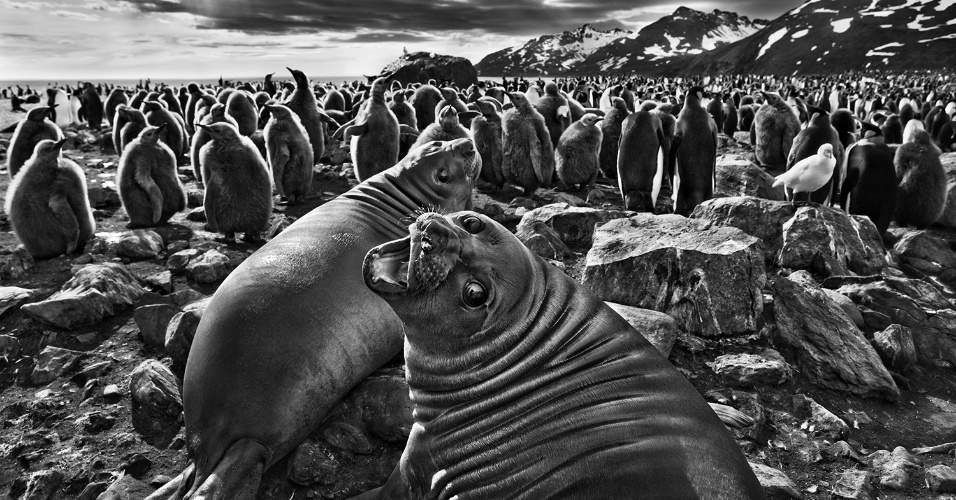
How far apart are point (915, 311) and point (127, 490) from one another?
5.34 meters

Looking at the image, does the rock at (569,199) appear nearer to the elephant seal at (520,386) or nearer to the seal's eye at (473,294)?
the elephant seal at (520,386)

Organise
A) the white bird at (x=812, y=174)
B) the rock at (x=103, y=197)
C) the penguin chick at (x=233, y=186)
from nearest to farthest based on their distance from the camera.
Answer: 1. the white bird at (x=812, y=174)
2. the penguin chick at (x=233, y=186)
3. the rock at (x=103, y=197)

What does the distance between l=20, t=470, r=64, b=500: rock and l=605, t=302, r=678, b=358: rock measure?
127 inches

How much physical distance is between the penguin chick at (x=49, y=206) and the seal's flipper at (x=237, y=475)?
15.0ft

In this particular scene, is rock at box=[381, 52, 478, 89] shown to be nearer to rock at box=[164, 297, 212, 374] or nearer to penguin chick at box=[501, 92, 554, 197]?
penguin chick at box=[501, 92, 554, 197]

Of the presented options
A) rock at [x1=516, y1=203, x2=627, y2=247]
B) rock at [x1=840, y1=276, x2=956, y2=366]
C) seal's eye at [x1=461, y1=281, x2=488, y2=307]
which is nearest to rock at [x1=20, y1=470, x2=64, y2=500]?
seal's eye at [x1=461, y1=281, x2=488, y2=307]

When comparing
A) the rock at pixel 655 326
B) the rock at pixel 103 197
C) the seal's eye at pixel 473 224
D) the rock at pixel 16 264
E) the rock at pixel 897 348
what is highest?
the seal's eye at pixel 473 224

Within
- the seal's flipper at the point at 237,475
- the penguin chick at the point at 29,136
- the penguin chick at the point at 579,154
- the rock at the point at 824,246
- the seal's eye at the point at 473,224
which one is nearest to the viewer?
the seal's eye at the point at 473,224

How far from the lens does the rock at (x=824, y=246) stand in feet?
17.6

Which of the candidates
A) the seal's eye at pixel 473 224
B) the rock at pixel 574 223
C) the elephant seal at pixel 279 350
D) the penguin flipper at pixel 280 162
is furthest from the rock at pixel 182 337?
the penguin flipper at pixel 280 162

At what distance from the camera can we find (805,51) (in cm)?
7175

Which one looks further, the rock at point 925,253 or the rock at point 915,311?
the rock at point 925,253

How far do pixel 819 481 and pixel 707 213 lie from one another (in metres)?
3.47

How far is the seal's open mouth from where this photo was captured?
217 centimetres
